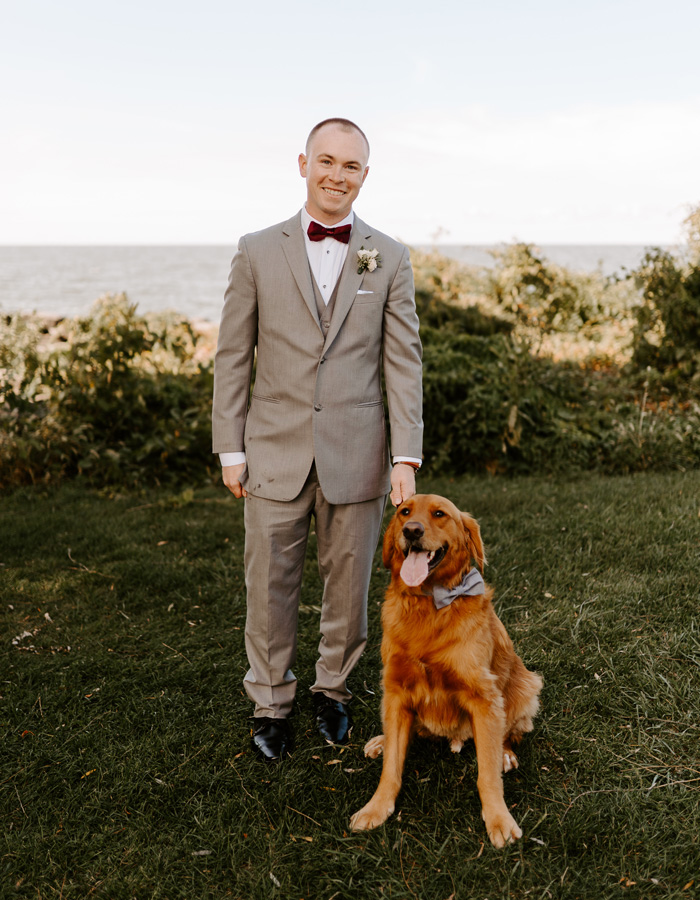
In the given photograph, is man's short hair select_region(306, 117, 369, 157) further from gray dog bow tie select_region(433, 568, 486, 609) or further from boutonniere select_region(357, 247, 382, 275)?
gray dog bow tie select_region(433, 568, 486, 609)

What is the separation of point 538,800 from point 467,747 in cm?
36

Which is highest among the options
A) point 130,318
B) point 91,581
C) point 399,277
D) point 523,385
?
point 399,277

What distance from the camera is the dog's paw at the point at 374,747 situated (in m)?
2.79

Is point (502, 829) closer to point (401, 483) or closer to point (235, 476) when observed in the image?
point (401, 483)

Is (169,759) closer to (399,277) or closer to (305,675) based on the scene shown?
(305,675)

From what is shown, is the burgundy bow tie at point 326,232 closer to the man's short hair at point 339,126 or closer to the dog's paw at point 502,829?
the man's short hair at point 339,126

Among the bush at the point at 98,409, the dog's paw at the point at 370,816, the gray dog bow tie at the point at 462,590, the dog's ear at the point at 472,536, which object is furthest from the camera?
the bush at the point at 98,409

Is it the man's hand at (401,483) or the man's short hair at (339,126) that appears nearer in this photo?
the man's short hair at (339,126)

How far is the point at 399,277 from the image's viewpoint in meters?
2.71

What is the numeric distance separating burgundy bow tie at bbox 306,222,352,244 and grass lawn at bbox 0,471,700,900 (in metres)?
1.99

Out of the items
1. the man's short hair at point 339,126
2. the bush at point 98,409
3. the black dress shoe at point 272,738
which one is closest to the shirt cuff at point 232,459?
the black dress shoe at point 272,738

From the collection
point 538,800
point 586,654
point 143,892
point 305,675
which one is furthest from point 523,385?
point 143,892

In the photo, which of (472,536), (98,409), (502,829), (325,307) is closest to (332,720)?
(502,829)

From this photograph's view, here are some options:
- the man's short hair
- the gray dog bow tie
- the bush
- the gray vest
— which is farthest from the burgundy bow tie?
the bush
